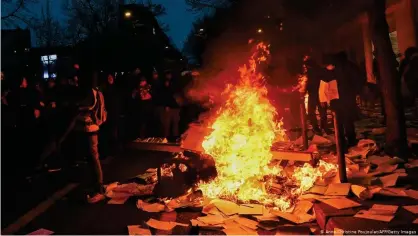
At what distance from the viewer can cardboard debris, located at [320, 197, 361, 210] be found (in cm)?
529

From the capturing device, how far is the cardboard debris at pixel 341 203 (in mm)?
5285

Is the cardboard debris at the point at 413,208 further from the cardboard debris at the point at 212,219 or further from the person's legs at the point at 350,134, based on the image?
the person's legs at the point at 350,134

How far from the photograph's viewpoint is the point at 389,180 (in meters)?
6.30

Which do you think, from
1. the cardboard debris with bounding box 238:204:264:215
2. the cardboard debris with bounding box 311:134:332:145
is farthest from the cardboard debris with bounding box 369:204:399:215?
the cardboard debris with bounding box 311:134:332:145

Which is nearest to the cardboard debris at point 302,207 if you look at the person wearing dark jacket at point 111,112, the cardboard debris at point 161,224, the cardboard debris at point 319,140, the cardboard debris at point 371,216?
the cardboard debris at point 371,216

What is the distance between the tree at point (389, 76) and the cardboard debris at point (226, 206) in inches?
154

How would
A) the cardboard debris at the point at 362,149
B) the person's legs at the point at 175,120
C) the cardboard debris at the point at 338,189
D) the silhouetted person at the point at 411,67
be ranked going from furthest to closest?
1. the person's legs at the point at 175,120
2. the silhouetted person at the point at 411,67
3. the cardboard debris at the point at 362,149
4. the cardboard debris at the point at 338,189

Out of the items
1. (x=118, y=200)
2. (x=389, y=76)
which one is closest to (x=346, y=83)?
(x=389, y=76)

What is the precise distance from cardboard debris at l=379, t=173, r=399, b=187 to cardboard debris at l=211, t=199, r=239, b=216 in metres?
2.29

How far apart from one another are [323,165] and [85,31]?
122 ft

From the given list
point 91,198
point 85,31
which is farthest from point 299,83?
point 85,31

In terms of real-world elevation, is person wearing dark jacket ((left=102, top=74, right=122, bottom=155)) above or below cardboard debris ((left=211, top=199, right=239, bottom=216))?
above

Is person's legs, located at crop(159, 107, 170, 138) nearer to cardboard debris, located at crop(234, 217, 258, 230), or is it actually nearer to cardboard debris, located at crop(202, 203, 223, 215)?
cardboard debris, located at crop(202, 203, 223, 215)

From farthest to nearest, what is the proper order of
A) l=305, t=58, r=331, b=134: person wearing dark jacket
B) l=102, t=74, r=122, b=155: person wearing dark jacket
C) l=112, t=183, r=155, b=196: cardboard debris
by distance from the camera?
l=102, t=74, r=122, b=155: person wearing dark jacket → l=305, t=58, r=331, b=134: person wearing dark jacket → l=112, t=183, r=155, b=196: cardboard debris
